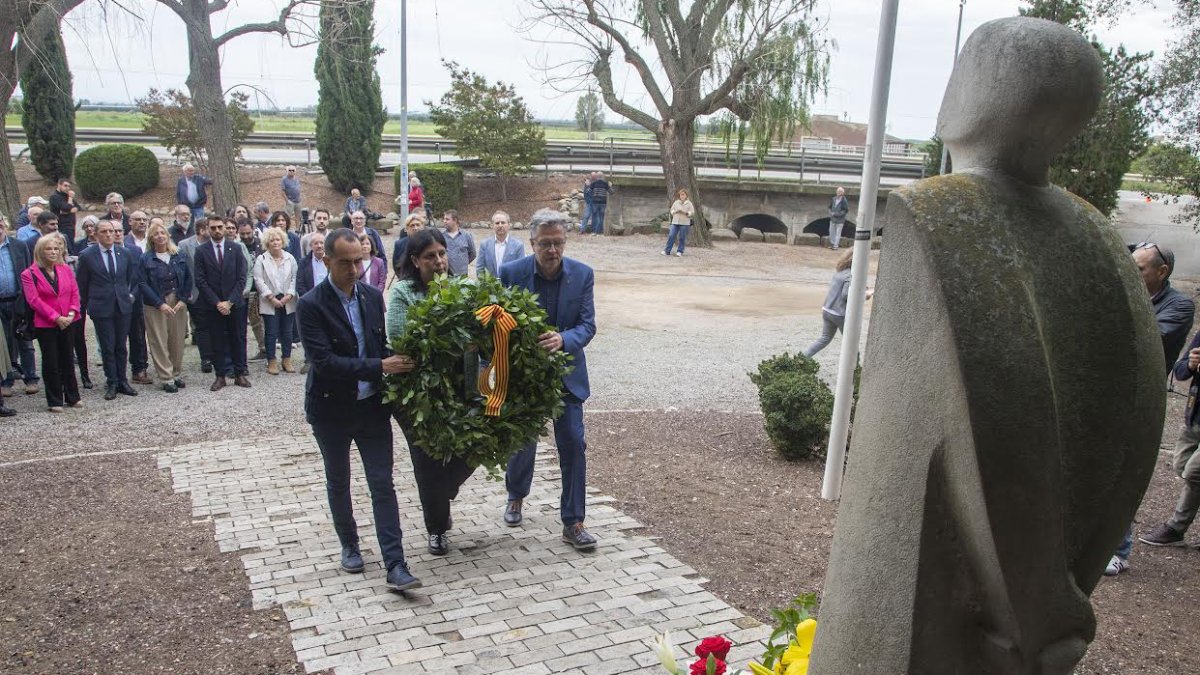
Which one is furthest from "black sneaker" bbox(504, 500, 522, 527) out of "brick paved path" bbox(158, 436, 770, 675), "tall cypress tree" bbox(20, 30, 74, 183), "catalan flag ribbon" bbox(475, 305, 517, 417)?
"tall cypress tree" bbox(20, 30, 74, 183)

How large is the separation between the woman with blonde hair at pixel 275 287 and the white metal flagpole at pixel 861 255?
756 centimetres

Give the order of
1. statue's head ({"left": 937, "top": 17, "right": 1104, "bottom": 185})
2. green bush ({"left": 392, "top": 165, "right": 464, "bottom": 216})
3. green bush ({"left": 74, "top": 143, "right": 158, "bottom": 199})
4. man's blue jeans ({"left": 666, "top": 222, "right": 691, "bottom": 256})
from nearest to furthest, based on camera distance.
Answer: statue's head ({"left": 937, "top": 17, "right": 1104, "bottom": 185}) → man's blue jeans ({"left": 666, "top": 222, "right": 691, "bottom": 256}) → green bush ({"left": 74, "top": 143, "right": 158, "bottom": 199}) → green bush ({"left": 392, "top": 165, "right": 464, "bottom": 216})

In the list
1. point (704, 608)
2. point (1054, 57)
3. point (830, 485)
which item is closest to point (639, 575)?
point (704, 608)

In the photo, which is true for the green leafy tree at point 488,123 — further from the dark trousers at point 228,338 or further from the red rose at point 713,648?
the red rose at point 713,648

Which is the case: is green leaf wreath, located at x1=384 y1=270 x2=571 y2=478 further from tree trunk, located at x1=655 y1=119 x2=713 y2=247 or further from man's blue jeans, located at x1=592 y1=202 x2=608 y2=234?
man's blue jeans, located at x1=592 y1=202 x2=608 y2=234

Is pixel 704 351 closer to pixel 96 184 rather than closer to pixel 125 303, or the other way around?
pixel 125 303

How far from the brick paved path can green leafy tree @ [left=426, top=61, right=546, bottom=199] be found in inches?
1016

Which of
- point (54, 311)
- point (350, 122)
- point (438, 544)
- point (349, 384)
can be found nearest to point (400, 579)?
point (438, 544)

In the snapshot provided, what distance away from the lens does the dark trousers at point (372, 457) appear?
6.12 meters

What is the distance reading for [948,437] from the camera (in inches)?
87.1

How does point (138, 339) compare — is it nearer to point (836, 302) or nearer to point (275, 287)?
point (275, 287)

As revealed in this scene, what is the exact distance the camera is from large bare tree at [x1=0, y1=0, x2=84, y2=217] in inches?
595

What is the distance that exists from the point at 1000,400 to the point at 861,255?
5983 millimetres

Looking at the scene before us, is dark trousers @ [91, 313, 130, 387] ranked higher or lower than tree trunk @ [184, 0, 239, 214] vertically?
lower
